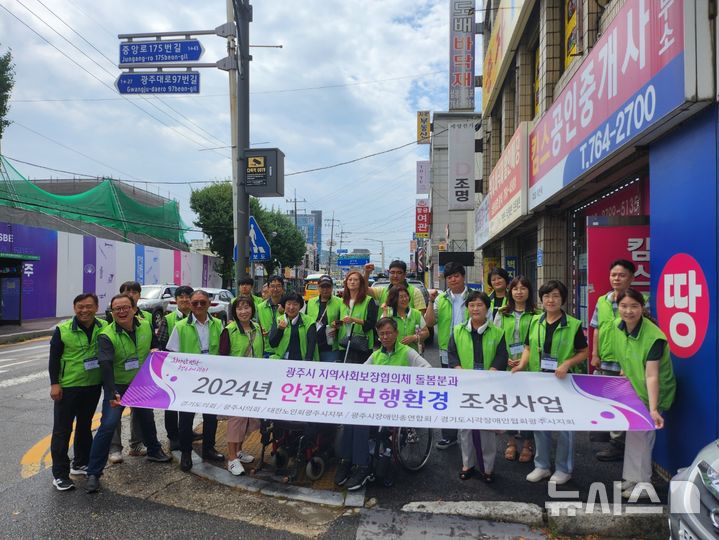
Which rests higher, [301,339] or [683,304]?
[683,304]

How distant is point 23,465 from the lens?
472 cm

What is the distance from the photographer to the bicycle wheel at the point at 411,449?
177 inches

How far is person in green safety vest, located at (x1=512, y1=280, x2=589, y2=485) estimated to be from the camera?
4.12 metres

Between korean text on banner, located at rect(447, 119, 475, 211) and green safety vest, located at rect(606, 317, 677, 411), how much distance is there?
12313 mm

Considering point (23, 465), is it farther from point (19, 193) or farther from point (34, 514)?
point (19, 193)

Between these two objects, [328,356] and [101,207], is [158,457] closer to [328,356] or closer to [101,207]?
[328,356]

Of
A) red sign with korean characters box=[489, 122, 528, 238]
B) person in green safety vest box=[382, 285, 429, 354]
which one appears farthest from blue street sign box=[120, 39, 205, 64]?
person in green safety vest box=[382, 285, 429, 354]

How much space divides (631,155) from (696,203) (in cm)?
180

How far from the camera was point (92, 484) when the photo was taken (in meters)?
4.09

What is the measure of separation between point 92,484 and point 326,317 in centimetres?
263

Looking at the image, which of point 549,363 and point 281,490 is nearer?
point 281,490

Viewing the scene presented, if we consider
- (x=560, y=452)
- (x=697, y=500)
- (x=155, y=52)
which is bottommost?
(x=560, y=452)

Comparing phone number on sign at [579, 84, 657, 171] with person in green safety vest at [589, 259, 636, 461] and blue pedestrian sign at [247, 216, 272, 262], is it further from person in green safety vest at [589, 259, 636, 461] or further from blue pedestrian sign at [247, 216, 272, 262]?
blue pedestrian sign at [247, 216, 272, 262]

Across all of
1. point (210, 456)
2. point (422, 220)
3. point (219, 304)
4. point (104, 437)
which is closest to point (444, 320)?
point (210, 456)
